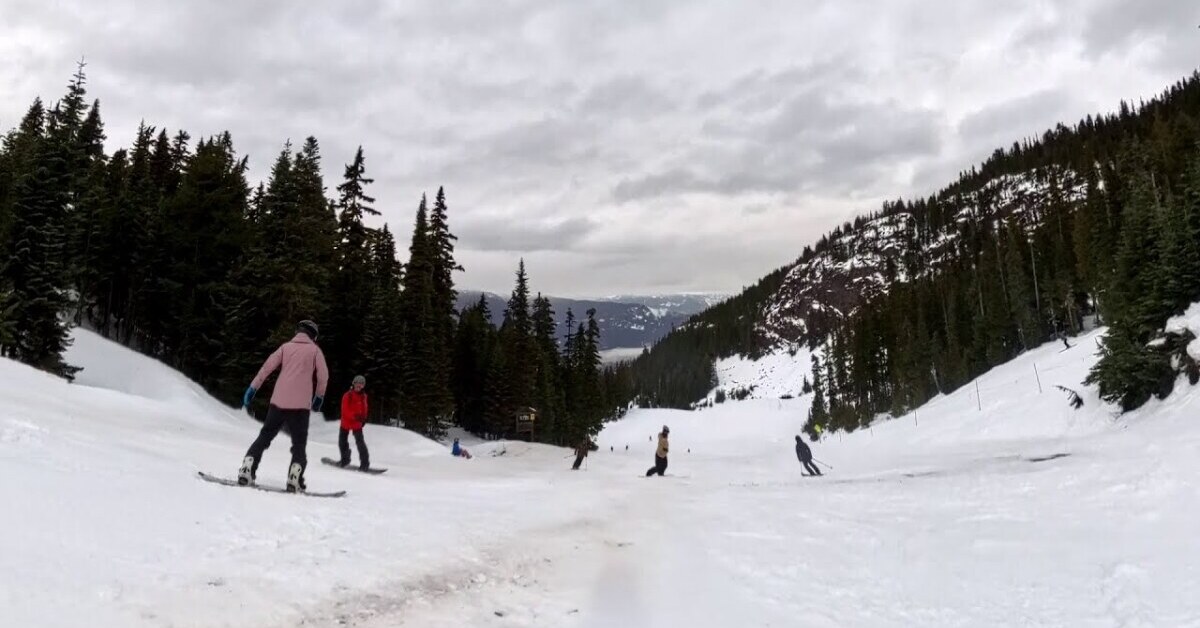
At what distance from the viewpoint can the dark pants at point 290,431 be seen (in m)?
8.98

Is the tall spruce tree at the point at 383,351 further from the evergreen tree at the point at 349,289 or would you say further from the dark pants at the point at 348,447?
the dark pants at the point at 348,447

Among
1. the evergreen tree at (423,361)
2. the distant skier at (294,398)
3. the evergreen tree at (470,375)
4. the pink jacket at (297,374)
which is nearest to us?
the distant skier at (294,398)

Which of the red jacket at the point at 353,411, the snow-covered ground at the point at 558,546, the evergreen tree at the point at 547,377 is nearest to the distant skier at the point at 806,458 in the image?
the snow-covered ground at the point at 558,546

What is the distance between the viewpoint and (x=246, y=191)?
1519 inches

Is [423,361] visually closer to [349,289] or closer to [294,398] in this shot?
[349,289]

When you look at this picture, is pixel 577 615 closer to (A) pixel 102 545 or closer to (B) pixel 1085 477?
(A) pixel 102 545

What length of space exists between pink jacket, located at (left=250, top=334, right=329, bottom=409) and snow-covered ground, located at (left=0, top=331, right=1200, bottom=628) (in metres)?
1.57

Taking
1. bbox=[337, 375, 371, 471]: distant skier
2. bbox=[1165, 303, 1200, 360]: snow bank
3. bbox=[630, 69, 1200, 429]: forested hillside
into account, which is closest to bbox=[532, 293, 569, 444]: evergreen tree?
bbox=[630, 69, 1200, 429]: forested hillside

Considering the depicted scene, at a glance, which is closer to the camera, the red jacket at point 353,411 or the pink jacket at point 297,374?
the pink jacket at point 297,374

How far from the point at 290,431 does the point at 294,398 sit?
1.61ft

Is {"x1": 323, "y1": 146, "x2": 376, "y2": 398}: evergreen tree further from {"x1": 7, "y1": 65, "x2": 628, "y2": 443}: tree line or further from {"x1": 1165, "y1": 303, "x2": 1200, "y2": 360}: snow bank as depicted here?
{"x1": 1165, "y1": 303, "x2": 1200, "y2": 360}: snow bank

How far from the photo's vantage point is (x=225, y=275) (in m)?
36.3

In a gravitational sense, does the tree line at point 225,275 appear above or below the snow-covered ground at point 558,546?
above

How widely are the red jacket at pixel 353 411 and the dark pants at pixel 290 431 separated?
20.9 ft
